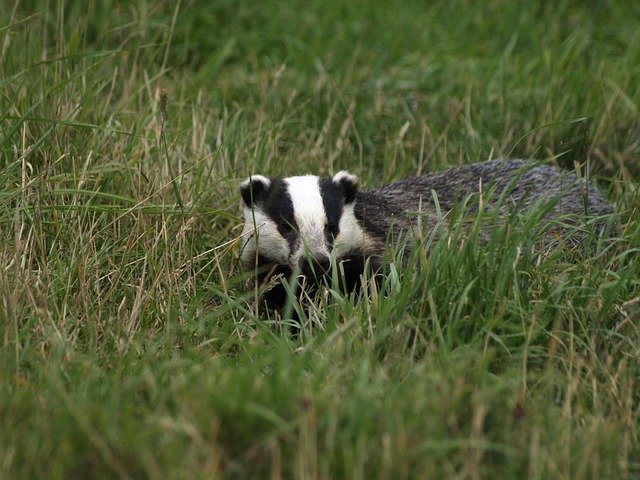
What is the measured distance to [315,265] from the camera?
4.71 m

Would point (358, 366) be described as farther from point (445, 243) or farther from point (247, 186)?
point (247, 186)

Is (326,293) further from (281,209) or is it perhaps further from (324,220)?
(281,209)

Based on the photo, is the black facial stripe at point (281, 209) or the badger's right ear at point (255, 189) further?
the badger's right ear at point (255, 189)

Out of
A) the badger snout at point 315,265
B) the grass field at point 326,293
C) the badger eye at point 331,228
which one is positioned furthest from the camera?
the badger eye at point 331,228

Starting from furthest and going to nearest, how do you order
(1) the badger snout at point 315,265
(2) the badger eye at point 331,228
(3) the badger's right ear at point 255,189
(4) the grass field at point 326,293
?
(3) the badger's right ear at point 255,189
(2) the badger eye at point 331,228
(1) the badger snout at point 315,265
(4) the grass field at point 326,293

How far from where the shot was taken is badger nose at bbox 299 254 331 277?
4645 millimetres

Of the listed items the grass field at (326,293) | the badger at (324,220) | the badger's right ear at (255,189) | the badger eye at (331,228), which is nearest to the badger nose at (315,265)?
the badger at (324,220)

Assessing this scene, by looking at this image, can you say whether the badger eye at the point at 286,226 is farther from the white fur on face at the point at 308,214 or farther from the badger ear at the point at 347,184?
the badger ear at the point at 347,184

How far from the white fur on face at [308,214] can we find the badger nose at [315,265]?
0.03 m

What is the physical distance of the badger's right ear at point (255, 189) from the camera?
16.6 feet

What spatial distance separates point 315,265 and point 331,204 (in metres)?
0.40

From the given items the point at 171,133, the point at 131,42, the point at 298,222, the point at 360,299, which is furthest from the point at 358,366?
the point at 131,42

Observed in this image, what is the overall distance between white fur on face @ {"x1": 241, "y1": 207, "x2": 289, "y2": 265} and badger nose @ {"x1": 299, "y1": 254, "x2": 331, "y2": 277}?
0.17 m

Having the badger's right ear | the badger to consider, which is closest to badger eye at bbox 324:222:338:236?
the badger
